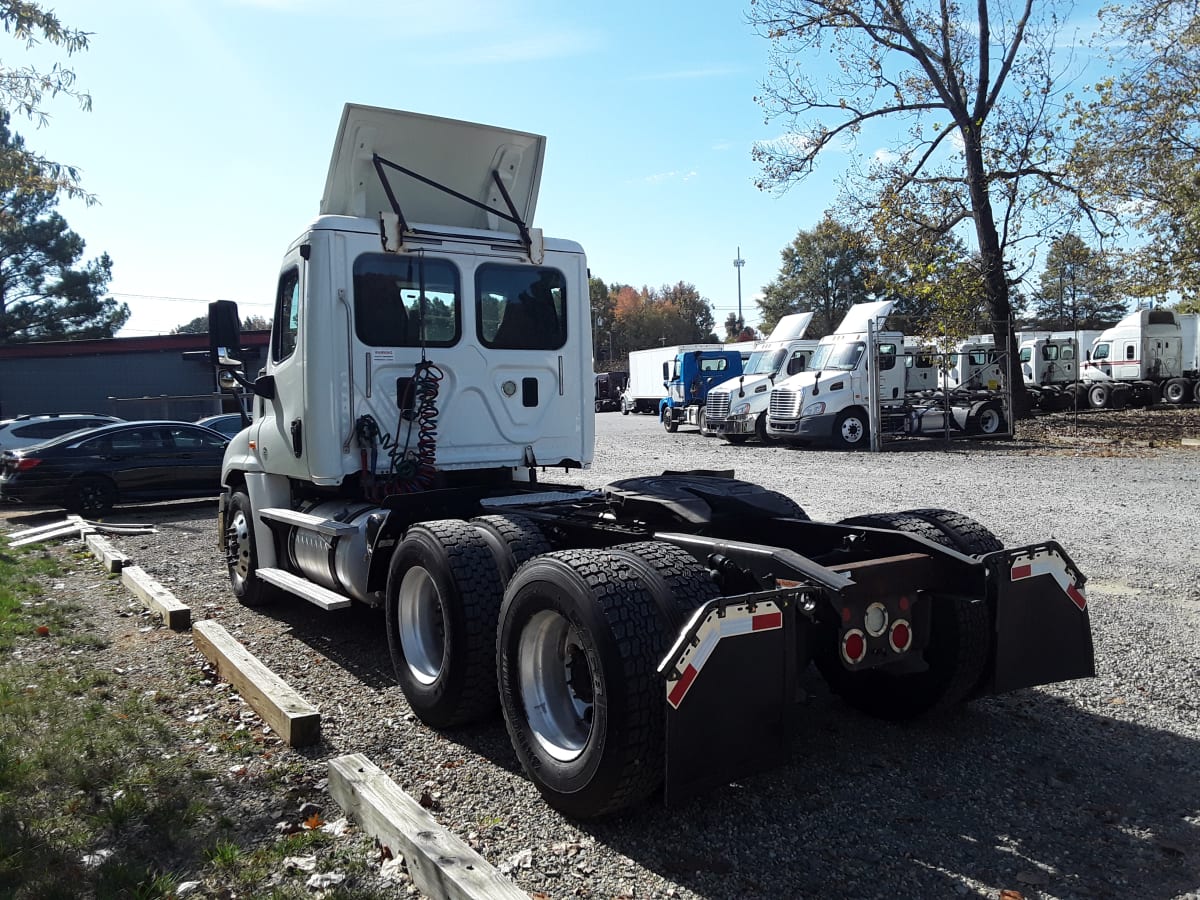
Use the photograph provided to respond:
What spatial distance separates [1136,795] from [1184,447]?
59.0 feet

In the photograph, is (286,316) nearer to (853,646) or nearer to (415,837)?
(415,837)

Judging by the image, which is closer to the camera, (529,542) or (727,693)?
(727,693)

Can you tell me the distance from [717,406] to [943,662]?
22058mm

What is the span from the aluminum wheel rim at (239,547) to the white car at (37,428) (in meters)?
11.2

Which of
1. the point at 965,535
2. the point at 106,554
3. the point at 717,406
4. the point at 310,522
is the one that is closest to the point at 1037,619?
the point at 965,535

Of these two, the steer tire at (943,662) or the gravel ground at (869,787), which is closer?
the gravel ground at (869,787)

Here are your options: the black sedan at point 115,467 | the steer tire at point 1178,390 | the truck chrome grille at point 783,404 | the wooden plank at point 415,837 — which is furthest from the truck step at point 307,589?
the steer tire at point 1178,390

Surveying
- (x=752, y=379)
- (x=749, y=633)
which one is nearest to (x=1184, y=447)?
(x=752, y=379)

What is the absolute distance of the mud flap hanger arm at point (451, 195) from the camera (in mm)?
6193

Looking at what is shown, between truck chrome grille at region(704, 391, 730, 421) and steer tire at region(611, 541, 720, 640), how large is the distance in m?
21.8

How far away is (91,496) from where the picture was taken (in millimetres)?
14859

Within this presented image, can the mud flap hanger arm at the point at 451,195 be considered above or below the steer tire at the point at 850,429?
above

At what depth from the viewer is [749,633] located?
3.26 m

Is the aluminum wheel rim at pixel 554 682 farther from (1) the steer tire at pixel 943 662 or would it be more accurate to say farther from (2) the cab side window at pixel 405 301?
(2) the cab side window at pixel 405 301
